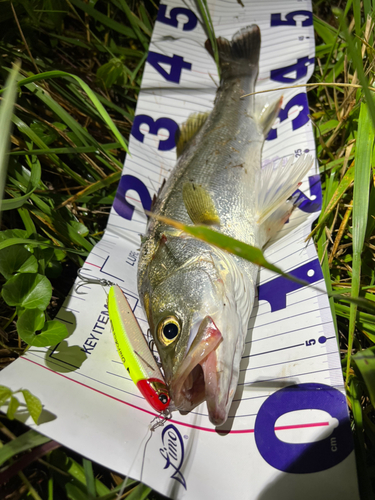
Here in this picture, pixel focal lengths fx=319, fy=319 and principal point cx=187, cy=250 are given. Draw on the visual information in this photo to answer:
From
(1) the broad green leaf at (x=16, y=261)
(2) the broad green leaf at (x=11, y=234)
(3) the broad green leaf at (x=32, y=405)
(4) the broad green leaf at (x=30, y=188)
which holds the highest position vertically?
(4) the broad green leaf at (x=30, y=188)

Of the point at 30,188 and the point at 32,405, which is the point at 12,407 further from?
the point at 30,188

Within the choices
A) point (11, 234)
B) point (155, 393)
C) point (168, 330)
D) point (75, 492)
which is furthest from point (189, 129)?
point (75, 492)

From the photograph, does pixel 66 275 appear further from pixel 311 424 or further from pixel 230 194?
pixel 311 424

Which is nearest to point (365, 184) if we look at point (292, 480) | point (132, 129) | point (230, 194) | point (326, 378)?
point (230, 194)

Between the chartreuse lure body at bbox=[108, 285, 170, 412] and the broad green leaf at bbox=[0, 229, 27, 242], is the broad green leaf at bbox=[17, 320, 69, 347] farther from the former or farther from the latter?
the broad green leaf at bbox=[0, 229, 27, 242]

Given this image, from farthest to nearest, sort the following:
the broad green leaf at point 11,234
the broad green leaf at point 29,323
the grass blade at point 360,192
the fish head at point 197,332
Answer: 1. the broad green leaf at point 11,234
2. the grass blade at point 360,192
3. the broad green leaf at point 29,323
4. the fish head at point 197,332

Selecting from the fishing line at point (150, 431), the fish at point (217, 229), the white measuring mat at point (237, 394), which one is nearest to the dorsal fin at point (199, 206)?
the fish at point (217, 229)

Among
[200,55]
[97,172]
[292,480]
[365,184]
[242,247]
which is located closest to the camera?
[242,247]

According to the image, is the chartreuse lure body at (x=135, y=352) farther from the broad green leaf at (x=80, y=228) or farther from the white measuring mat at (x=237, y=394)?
the broad green leaf at (x=80, y=228)
